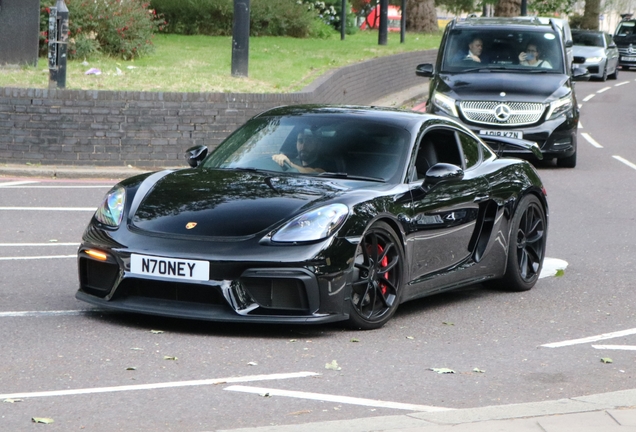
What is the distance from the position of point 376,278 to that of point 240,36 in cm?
1395

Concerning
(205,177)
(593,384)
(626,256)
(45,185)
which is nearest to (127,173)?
(45,185)

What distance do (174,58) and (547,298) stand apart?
17.2 metres

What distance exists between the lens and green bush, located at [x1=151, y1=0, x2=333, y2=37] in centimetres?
3422

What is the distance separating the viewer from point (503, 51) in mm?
18984

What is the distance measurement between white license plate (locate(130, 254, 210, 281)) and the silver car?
35.8m

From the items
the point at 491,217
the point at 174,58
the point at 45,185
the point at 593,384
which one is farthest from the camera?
the point at 174,58

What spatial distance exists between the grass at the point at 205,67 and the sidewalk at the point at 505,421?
45.5 feet

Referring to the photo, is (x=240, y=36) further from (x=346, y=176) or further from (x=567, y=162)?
(x=346, y=176)

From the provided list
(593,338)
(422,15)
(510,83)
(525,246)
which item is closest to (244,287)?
(593,338)

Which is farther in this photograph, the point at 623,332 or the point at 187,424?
the point at 623,332

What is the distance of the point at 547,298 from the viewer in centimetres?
900

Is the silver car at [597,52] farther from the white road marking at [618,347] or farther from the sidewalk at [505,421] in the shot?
the sidewalk at [505,421]

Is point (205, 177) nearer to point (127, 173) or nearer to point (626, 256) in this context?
point (626, 256)

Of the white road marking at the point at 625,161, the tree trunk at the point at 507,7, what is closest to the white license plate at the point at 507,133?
the white road marking at the point at 625,161
